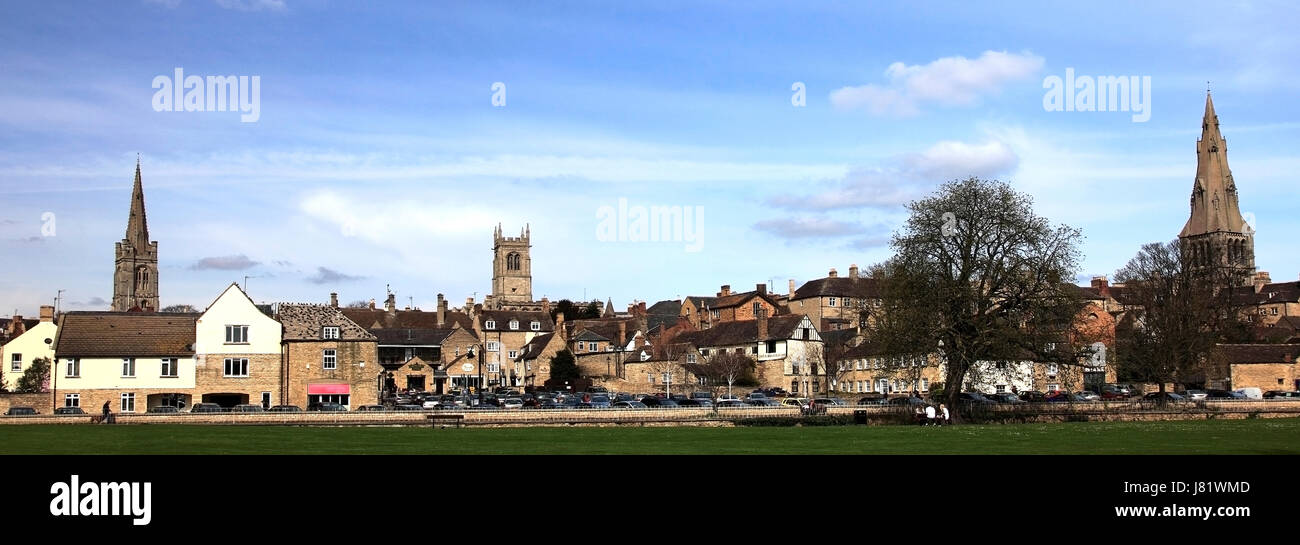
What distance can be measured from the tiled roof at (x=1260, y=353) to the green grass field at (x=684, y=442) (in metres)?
51.8

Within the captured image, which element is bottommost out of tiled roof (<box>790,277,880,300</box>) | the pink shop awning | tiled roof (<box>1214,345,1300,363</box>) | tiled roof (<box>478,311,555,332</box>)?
the pink shop awning

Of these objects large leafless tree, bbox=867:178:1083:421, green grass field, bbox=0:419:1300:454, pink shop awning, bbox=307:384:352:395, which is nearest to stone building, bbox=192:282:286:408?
pink shop awning, bbox=307:384:352:395

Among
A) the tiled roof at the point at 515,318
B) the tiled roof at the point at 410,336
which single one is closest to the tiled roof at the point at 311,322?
the tiled roof at the point at 410,336

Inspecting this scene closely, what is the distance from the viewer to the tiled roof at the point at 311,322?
78.8m

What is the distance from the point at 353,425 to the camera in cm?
5794

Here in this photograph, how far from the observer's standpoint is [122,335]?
2987 inches

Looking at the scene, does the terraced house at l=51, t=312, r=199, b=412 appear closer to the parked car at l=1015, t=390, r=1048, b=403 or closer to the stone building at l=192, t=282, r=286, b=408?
the stone building at l=192, t=282, r=286, b=408

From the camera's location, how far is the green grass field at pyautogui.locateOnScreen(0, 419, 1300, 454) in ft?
111

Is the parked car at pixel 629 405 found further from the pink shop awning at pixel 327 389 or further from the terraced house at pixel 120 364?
the terraced house at pixel 120 364

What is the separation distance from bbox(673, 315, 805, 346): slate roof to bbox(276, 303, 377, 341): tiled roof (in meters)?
42.4
